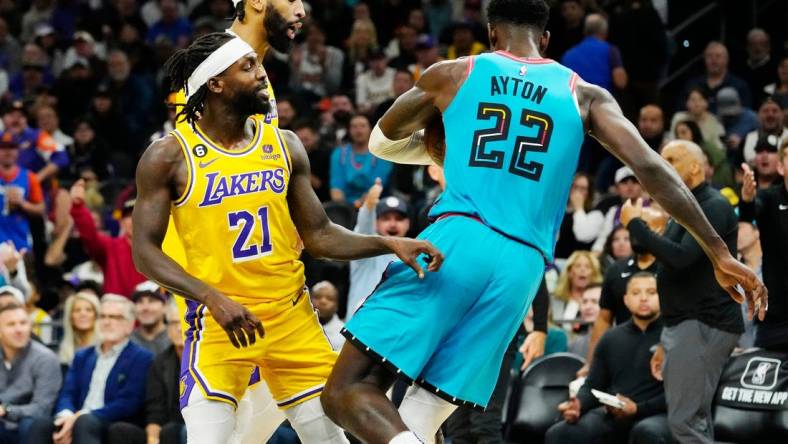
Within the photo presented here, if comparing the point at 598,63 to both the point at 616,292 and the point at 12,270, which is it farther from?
the point at 12,270

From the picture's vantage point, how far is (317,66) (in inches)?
650

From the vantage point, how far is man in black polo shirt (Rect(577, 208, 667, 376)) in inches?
375

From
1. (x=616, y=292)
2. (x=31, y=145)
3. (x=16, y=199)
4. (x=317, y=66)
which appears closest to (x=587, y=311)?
(x=616, y=292)

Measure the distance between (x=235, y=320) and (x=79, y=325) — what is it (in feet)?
20.4

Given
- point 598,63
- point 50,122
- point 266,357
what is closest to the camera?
point 266,357

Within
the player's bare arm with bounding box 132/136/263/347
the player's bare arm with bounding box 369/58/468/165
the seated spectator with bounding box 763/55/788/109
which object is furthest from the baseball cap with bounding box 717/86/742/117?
the player's bare arm with bounding box 132/136/263/347

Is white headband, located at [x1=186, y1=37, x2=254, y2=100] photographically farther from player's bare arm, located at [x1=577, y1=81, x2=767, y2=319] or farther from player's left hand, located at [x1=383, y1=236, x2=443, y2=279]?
player's bare arm, located at [x1=577, y1=81, x2=767, y2=319]

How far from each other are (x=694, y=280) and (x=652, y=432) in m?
1.04

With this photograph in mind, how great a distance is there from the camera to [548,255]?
A: 204 inches

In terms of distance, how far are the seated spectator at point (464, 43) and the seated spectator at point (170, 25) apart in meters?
4.16

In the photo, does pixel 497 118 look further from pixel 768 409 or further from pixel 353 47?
pixel 353 47

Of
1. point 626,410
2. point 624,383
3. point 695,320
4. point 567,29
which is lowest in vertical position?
point 626,410

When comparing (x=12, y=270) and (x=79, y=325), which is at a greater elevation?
(x=12, y=270)

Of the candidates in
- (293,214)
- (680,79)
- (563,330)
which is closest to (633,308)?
(563,330)
